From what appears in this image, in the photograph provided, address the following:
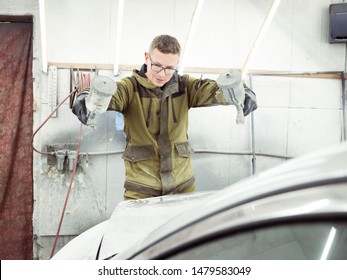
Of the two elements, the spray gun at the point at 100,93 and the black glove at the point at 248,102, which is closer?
the spray gun at the point at 100,93

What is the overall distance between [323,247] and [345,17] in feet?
12.6

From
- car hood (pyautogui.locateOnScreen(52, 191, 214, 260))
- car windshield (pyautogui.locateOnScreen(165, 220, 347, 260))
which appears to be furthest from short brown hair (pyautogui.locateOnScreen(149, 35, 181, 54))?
car windshield (pyautogui.locateOnScreen(165, 220, 347, 260))

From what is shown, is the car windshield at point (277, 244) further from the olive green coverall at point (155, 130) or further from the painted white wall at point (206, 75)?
the painted white wall at point (206, 75)

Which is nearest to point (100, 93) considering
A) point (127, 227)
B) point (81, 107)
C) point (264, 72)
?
point (81, 107)

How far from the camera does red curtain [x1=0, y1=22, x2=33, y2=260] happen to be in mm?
4246

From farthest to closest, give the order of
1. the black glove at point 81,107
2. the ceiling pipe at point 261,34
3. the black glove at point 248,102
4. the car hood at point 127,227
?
1. the ceiling pipe at point 261,34
2. the black glove at point 248,102
3. the black glove at point 81,107
4. the car hood at point 127,227

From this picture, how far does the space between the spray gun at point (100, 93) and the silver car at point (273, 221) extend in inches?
59.1

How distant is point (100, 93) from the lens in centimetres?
245

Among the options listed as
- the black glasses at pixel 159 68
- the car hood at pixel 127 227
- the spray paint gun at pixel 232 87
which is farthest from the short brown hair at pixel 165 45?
the car hood at pixel 127 227

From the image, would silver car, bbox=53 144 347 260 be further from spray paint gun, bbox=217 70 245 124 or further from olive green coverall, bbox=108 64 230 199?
olive green coverall, bbox=108 64 230 199

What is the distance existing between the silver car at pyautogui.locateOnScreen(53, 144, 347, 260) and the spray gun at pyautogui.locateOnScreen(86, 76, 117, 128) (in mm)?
1501

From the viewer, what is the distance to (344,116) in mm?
4336

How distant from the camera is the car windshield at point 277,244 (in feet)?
2.68

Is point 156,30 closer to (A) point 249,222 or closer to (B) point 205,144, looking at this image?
(B) point 205,144
